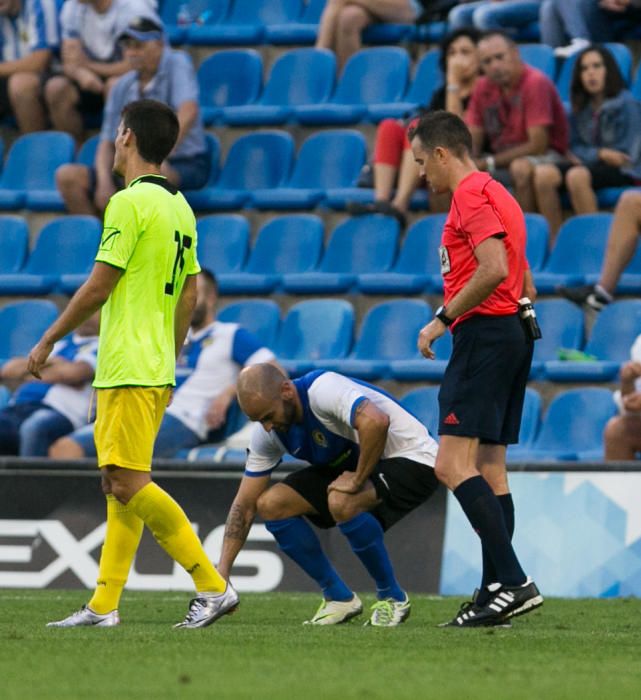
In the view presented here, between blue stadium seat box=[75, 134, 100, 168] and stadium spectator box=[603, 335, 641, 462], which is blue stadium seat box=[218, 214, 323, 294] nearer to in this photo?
blue stadium seat box=[75, 134, 100, 168]

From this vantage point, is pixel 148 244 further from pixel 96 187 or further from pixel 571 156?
pixel 96 187

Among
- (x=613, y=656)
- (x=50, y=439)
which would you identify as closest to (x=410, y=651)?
(x=613, y=656)

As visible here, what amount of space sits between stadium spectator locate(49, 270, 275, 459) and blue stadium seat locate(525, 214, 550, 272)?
80.1 inches

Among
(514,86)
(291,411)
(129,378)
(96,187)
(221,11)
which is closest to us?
(129,378)

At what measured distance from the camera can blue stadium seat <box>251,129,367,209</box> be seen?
12.6 m

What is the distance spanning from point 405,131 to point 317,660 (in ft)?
23.0

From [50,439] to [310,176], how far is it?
3.37 metres

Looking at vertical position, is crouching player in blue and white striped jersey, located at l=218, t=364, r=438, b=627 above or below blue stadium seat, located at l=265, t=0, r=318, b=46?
below

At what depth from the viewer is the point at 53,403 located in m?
10.7

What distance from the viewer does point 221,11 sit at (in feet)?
47.9

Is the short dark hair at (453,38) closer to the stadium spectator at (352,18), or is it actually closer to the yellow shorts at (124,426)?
the stadium spectator at (352,18)


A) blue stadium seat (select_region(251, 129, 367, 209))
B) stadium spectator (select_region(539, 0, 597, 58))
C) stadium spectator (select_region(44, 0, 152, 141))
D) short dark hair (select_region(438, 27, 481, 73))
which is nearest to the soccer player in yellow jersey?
short dark hair (select_region(438, 27, 481, 73))

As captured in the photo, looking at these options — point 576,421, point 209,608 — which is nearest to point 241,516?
point 209,608

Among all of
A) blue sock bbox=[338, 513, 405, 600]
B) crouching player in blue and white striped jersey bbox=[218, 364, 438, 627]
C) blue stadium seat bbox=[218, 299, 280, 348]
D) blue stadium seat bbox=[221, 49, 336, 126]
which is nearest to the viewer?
crouching player in blue and white striped jersey bbox=[218, 364, 438, 627]
